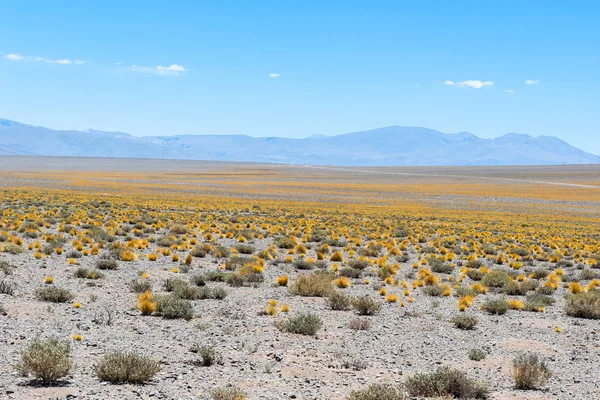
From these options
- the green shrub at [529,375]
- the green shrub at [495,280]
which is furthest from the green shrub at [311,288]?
the green shrub at [529,375]

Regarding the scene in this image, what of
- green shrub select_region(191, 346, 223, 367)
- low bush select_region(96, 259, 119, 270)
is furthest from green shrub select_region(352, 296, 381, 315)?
low bush select_region(96, 259, 119, 270)

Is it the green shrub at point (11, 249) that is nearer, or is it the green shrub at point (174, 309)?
the green shrub at point (174, 309)

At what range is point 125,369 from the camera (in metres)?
8.55

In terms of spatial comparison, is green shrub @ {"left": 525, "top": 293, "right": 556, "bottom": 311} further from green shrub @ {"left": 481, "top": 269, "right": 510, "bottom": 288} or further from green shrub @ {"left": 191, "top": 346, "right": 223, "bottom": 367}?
green shrub @ {"left": 191, "top": 346, "right": 223, "bottom": 367}

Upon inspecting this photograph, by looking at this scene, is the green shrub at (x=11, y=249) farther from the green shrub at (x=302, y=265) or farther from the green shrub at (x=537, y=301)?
the green shrub at (x=537, y=301)

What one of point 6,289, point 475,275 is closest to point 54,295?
point 6,289

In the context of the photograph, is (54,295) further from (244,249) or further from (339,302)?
(244,249)

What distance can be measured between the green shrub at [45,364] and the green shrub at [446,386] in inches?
180

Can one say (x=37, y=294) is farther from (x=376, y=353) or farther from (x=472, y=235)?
(x=472, y=235)

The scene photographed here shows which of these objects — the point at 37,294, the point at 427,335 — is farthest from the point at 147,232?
the point at 427,335

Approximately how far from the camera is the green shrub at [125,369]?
27.9 ft

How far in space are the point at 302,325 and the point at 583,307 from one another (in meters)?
6.84

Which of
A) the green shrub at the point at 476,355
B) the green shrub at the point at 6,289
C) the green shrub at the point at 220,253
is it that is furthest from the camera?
the green shrub at the point at 220,253

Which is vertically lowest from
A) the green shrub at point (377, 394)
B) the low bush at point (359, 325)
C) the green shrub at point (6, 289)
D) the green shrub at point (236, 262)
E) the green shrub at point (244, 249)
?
the green shrub at point (244, 249)
